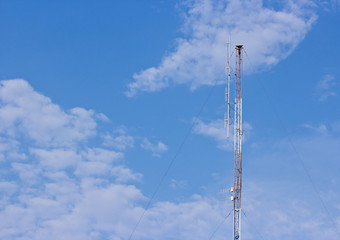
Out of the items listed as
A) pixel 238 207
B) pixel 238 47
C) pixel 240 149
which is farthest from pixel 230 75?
pixel 238 207

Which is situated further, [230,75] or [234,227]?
[230,75]

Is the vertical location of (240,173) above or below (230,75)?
below

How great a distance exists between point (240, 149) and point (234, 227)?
1079 cm

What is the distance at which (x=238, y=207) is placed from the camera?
8612 cm

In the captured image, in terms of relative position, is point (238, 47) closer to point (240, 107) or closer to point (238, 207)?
point (240, 107)

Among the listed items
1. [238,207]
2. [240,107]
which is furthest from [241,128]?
[238,207]

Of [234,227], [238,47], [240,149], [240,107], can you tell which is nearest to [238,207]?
[234,227]

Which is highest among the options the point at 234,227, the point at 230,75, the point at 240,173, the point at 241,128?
the point at 230,75

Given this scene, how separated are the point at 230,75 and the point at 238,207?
62.5ft

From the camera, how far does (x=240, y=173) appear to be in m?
87.6

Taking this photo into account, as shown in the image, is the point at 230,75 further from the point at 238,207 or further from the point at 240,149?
the point at 238,207

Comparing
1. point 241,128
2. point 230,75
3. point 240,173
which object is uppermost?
point 230,75

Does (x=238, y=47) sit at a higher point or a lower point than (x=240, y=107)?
higher

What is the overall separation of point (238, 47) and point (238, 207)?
22.5 m
